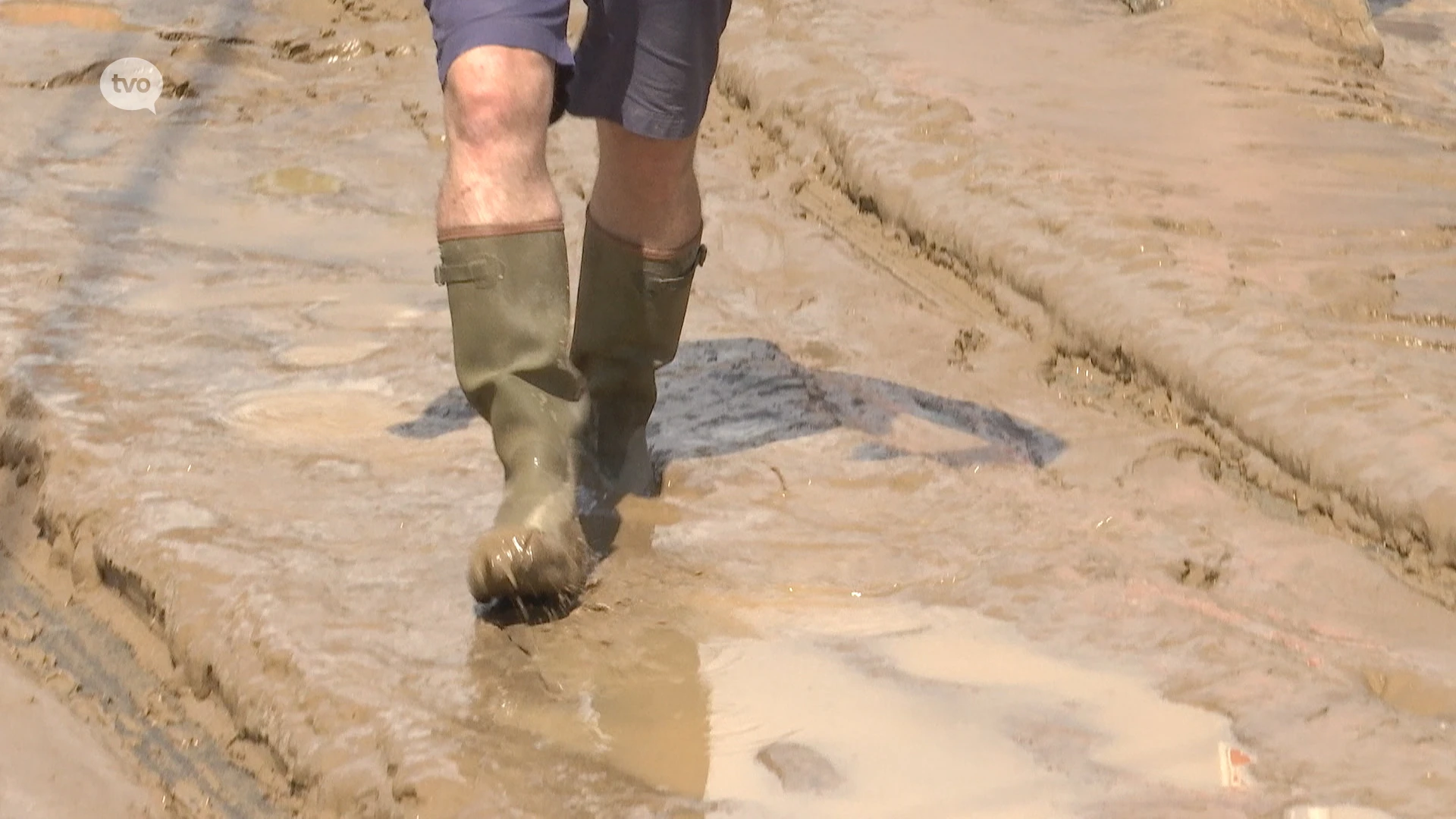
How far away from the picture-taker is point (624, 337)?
8.36 ft

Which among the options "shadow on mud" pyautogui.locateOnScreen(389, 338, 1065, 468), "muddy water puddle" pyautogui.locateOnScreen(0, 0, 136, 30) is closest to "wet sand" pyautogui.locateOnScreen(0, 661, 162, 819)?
"shadow on mud" pyautogui.locateOnScreen(389, 338, 1065, 468)

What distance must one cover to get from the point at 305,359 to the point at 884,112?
7.04ft

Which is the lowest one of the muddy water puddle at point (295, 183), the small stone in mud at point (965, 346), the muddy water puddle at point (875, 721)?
the muddy water puddle at point (295, 183)

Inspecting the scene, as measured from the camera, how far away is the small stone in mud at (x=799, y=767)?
1.89 metres

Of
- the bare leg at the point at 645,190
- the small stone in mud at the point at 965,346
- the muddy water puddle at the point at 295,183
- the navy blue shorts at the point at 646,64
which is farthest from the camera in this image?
the muddy water puddle at the point at 295,183

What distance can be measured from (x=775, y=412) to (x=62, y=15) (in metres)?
4.15

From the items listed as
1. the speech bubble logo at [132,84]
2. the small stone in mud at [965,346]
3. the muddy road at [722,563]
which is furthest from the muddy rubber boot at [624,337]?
the speech bubble logo at [132,84]

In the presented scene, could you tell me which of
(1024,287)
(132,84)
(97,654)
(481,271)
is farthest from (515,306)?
(132,84)

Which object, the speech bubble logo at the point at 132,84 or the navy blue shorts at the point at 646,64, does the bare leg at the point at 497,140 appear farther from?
the speech bubble logo at the point at 132,84

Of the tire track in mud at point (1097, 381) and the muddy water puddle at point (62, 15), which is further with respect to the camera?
the muddy water puddle at point (62, 15)

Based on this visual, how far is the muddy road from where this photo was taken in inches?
76.2

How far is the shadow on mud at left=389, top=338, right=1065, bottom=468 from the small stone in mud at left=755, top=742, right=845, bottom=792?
0.87 meters

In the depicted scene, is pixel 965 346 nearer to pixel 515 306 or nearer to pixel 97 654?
pixel 515 306

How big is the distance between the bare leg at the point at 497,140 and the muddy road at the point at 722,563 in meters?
0.52
